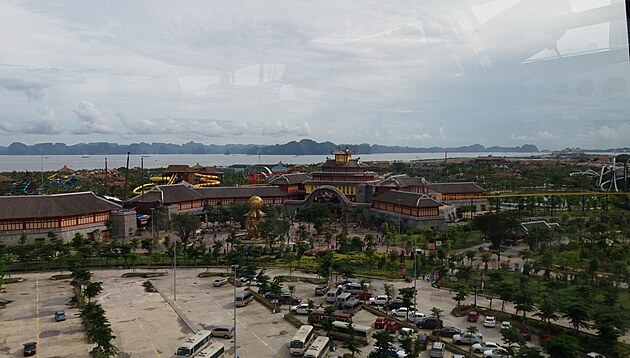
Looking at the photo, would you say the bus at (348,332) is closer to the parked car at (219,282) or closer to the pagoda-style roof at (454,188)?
the parked car at (219,282)

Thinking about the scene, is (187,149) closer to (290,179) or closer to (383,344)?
(290,179)

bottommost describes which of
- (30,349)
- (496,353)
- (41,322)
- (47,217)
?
(41,322)

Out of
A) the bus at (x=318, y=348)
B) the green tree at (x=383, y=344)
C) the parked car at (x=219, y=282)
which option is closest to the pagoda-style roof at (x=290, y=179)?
the parked car at (x=219, y=282)

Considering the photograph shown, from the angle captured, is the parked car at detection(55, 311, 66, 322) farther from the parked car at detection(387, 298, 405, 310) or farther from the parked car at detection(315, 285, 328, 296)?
the parked car at detection(387, 298, 405, 310)

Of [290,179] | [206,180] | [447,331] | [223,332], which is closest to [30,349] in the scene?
[223,332]

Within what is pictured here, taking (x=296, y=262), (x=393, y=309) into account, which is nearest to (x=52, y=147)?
(x=296, y=262)

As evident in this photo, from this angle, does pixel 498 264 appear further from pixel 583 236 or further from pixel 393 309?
pixel 393 309
